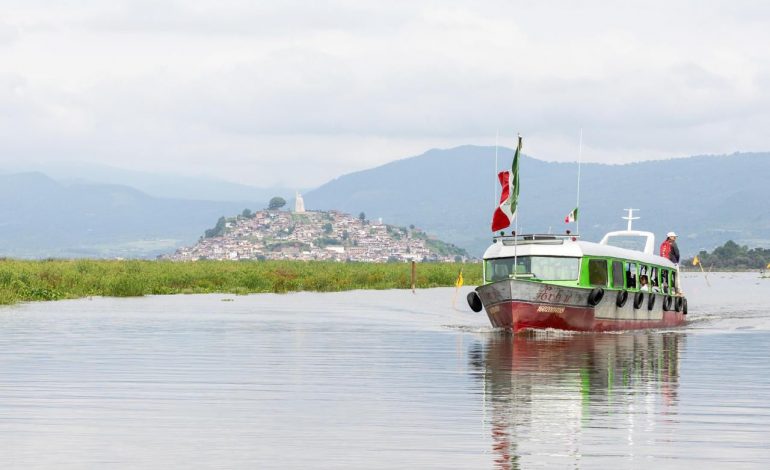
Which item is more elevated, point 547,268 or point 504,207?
point 504,207

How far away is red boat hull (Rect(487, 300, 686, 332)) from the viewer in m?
37.3

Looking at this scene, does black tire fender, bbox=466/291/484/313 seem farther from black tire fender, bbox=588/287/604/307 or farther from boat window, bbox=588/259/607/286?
black tire fender, bbox=588/287/604/307

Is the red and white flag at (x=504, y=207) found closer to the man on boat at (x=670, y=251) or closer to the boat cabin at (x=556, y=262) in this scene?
the boat cabin at (x=556, y=262)

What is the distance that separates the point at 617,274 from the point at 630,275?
53.1 inches

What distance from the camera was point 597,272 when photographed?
39.8m

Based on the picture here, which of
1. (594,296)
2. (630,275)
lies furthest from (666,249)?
(594,296)

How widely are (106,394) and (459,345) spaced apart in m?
14.0

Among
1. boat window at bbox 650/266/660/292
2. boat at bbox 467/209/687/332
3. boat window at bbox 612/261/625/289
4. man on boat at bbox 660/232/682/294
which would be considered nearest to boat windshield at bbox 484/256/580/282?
boat at bbox 467/209/687/332

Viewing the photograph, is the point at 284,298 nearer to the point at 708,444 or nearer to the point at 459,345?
the point at 459,345

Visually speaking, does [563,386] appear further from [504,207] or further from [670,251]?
[670,251]

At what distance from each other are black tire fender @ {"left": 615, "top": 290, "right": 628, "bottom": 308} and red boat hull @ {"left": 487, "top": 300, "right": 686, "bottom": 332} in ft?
1.71

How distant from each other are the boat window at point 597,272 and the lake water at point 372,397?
169cm

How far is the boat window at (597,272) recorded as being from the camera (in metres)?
39.5

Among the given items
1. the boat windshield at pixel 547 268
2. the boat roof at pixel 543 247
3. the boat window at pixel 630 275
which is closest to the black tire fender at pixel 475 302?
the boat roof at pixel 543 247
